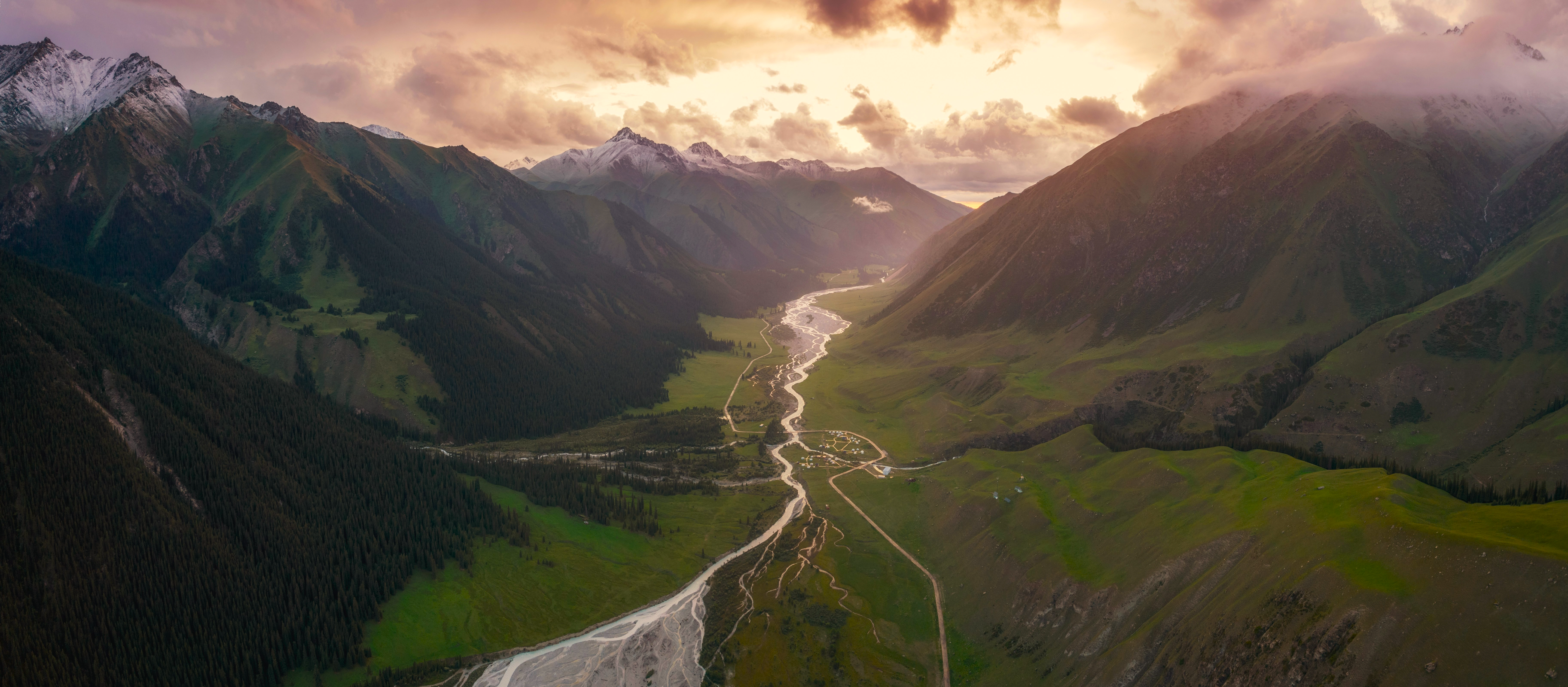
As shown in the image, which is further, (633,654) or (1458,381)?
(1458,381)

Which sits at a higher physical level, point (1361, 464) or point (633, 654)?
point (633, 654)

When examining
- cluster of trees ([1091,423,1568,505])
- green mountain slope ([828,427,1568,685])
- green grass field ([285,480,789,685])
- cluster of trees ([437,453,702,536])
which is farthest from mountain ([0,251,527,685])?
cluster of trees ([1091,423,1568,505])

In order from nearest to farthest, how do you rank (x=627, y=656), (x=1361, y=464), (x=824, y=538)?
(x=627, y=656)
(x=1361, y=464)
(x=824, y=538)

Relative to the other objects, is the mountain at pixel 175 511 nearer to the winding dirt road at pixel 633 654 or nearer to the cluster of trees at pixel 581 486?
the cluster of trees at pixel 581 486

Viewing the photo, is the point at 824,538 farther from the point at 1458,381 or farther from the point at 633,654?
the point at 1458,381

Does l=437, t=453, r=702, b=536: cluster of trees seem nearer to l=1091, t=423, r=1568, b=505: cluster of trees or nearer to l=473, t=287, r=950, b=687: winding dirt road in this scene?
l=473, t=287, r=950, b=687: winding dirt road

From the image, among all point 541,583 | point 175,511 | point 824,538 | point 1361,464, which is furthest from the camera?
point 824,538

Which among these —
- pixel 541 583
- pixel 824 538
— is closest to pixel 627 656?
pixel 541 583
